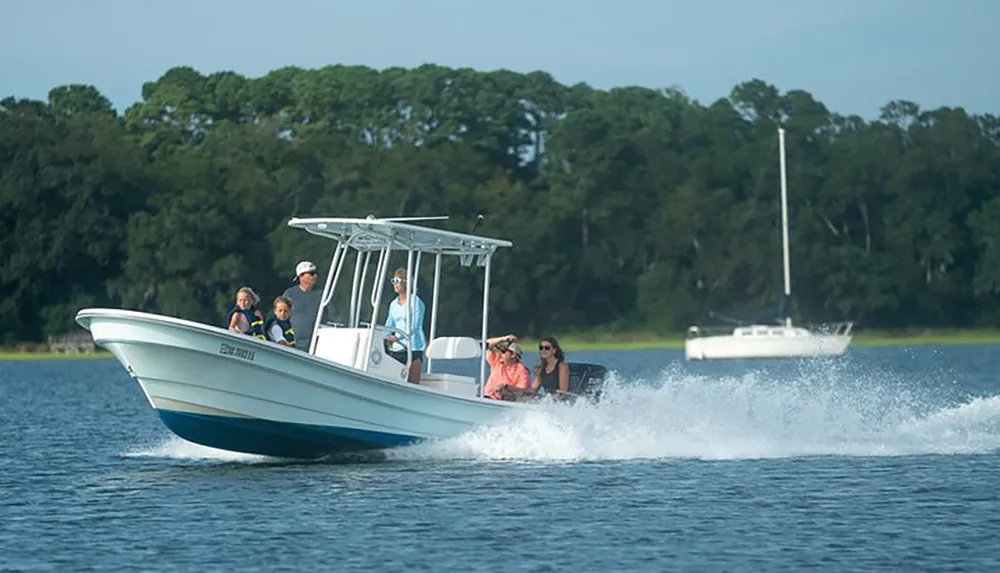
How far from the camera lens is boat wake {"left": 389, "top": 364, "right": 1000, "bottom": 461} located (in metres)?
22.8

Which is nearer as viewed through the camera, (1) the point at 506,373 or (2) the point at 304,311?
(2) the point at 304,311

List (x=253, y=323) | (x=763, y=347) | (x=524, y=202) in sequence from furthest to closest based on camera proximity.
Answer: (x=524, y=202), (x=763, y=347), (x=253, y=323)

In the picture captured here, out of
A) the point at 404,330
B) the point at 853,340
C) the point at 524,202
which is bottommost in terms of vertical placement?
the point at 853,340

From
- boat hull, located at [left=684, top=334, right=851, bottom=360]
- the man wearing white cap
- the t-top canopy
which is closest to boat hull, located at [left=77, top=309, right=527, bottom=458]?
the man wearing white cap

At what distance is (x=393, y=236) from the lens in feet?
71.9

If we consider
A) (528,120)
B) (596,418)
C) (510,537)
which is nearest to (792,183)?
(528,120)

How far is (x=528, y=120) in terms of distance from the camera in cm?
10312

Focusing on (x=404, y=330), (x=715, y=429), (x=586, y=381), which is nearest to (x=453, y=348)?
(x=404, y=330)

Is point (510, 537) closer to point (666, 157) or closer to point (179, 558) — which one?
point (179, 558)

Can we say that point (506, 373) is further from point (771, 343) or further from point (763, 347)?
point (763, 347)

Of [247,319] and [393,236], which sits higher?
[393,236]

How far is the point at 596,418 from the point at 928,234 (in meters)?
71.5

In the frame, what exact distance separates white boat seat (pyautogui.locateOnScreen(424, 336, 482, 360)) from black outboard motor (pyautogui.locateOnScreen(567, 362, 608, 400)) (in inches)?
61.9

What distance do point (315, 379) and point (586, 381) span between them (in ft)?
12.3
